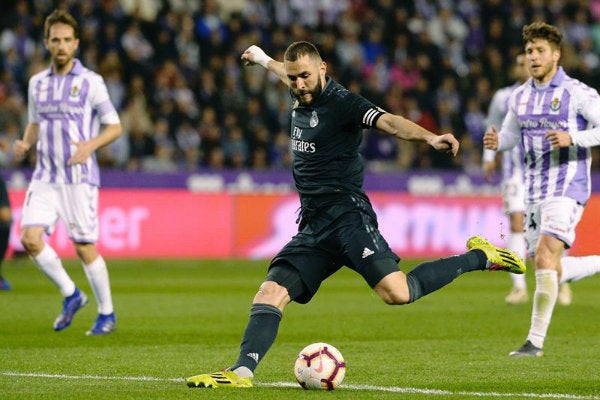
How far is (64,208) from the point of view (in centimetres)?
1010

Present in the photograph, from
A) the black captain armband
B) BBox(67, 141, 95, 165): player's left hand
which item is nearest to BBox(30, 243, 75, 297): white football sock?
BBox(67, 141, 95, 165): player's left hand

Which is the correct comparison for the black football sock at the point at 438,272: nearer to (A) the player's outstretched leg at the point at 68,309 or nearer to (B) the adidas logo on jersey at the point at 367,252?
(B) the adidas logo on jersey at the point at 367,252

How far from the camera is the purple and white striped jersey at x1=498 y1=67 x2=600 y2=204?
8.97 m

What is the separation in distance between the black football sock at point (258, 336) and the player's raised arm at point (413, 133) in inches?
48.8

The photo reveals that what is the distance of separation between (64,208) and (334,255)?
3.55m

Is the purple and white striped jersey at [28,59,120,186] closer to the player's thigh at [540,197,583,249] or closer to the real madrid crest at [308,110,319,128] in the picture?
the real madrid crest at [308,110,319,128]

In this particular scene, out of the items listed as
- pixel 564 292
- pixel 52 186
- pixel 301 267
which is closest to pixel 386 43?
pixel 564 292

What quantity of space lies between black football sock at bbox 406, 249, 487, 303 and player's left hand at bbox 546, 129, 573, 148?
3.96 feet

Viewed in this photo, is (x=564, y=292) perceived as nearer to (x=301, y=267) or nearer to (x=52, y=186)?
(x=52, y=186)

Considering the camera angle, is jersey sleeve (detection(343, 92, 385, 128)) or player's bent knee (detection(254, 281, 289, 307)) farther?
player's bent knee (detection(254, 281, 289, 307))

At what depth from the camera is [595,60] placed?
83.8 feet

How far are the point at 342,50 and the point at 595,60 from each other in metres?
5.54

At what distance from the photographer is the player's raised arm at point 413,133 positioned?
20.7ft

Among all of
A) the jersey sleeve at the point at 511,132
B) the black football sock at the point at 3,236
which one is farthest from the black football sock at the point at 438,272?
the black football sock at the point at 3,236
